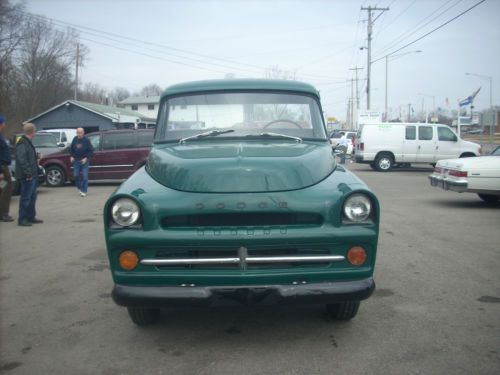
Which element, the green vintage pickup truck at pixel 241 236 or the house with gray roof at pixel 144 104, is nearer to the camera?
the green vintage pickup truck at pixel 241 236

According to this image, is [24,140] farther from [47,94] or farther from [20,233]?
[47,94]

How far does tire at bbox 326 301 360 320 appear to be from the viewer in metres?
3.79

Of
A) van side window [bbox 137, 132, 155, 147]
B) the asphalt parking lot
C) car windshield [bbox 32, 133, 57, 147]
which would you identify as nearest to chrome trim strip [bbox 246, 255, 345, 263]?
the asphalt parking lot

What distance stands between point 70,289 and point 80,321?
3.27ft

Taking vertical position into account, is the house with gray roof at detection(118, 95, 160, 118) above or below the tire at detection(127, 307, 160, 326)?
above

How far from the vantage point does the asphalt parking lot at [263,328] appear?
3.26m

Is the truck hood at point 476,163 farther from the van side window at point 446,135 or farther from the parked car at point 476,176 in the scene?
the van side window at point 446,135

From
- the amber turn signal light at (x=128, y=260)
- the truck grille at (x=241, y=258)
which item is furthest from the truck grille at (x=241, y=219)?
the amber turn signal light at (x=128, y=260)

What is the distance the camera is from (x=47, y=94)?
54031 millimetres

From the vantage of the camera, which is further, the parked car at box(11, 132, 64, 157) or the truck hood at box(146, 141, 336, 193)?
the parked car at box(11, 132, 64, 157)

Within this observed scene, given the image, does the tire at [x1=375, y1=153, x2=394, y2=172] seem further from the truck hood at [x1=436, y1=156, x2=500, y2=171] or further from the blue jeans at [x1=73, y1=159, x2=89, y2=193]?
the blue jeans at [x1=73, y1=159, x2=89, y2=193]

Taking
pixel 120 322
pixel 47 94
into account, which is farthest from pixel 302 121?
pixel 47 94

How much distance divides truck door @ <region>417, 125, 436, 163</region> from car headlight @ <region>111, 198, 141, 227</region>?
19.9 meters

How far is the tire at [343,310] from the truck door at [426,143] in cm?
1881
